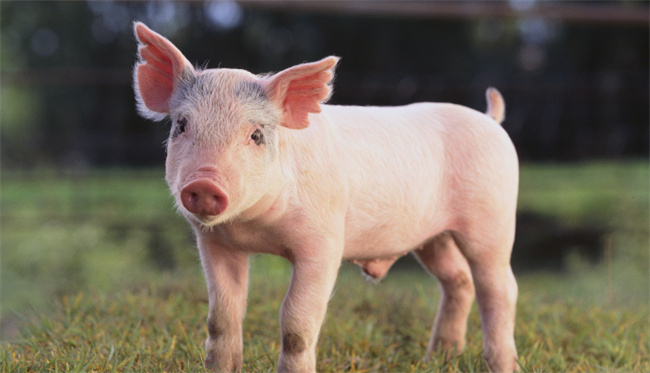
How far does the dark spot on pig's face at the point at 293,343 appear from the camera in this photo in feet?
8.92

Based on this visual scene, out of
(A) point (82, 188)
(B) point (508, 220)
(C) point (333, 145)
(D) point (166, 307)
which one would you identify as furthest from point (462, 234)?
(A) point (82, 188)

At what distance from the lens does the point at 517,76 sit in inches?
432

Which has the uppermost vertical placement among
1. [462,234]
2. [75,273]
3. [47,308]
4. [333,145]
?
[333,145]

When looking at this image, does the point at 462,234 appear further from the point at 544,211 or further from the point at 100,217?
the point at 100,217

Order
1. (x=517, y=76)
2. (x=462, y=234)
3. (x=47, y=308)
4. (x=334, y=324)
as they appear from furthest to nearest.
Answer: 1. (x=517, y=76)
2. (x=47, y=308)
3. (x=334, y=324)
4. (x=462, y=234)

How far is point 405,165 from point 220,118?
1031 mm

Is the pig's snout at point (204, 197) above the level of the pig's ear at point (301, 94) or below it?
below

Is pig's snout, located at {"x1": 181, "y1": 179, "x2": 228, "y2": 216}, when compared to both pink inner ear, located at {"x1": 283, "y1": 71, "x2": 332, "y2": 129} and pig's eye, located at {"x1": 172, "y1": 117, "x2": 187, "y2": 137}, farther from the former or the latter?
pink inner ear, located at {"x1": 283, "y1": 71, "x2": 332, "y2": 129}

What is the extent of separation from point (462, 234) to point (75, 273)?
19.3 ft

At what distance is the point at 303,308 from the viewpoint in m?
2.71

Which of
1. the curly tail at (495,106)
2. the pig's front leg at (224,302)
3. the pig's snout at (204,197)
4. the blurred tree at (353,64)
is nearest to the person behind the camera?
the pig's snout at (204,197)

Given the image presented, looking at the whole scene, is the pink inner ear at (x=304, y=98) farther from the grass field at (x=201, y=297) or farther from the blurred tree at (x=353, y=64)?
the blurred tree at (x=353, y=64)

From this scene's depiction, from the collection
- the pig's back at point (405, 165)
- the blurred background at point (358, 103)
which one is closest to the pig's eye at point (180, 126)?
the pig's back at point (405, 165)

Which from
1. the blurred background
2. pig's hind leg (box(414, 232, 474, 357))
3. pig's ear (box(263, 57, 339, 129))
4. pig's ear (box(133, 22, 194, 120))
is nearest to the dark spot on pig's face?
pig's ear (box(263, 57, 339, 129))
